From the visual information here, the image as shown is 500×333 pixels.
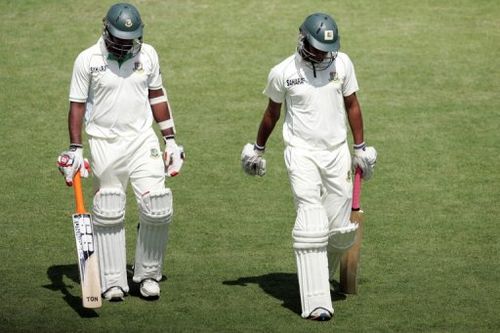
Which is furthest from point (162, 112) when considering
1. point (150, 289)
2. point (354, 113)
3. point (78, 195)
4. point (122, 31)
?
point (354, 113)

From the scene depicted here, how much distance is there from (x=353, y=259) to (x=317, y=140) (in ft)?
3.61

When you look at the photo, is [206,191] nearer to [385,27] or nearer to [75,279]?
[75,279]

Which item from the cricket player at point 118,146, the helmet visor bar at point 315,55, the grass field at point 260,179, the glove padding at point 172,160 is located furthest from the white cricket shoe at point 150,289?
the helmet visor bar at point 315,55

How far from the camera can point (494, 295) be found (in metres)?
11.6

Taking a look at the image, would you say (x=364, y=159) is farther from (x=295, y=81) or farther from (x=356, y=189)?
(x=295, y=81)

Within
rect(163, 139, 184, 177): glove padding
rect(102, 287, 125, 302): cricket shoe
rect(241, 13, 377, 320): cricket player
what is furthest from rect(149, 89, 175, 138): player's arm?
rect(102, 287, 125, 302): cricket shoe

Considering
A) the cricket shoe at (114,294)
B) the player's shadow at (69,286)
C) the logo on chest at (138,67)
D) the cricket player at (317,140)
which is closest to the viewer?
the cricket player at (317,140)

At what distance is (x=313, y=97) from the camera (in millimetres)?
11312

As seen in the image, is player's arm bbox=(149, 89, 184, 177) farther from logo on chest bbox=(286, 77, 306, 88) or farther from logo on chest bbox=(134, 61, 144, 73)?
logo on chest bbox=(286, 77, 306, 88)

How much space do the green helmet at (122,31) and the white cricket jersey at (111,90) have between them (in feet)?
0.29

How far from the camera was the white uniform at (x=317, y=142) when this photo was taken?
1120cm

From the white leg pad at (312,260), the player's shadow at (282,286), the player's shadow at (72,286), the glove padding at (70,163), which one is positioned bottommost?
the player's shadow at (282,286)

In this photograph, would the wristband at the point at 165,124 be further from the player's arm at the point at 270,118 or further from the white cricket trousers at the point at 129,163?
the player's arm at the point at 270,118

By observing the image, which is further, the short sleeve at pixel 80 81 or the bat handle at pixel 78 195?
the short sleeve at pixel 80 81
